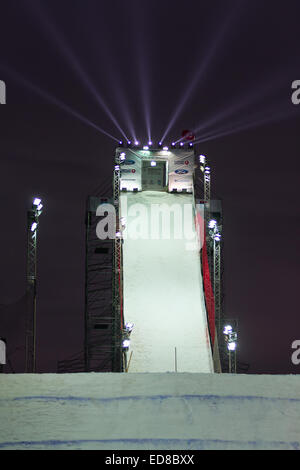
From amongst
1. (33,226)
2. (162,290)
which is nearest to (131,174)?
(162,290)

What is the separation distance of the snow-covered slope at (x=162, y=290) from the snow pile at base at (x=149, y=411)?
33.1ft

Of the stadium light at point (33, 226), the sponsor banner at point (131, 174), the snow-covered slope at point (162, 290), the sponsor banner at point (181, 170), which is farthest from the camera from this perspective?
the sponsor banner at point (181, 170)

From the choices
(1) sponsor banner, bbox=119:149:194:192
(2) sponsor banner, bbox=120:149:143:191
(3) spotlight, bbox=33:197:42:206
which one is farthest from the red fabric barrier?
(3) spotlight, bbox=33:197:42:206

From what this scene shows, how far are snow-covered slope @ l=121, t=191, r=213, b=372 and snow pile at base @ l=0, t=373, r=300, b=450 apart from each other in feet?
33.1

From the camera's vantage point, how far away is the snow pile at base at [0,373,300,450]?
1141 cm

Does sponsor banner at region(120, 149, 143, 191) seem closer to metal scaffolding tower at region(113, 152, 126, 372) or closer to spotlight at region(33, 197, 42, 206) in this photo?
metal scaffolding tower at region(113, 152, 126, 372)

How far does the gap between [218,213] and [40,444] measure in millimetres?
24091

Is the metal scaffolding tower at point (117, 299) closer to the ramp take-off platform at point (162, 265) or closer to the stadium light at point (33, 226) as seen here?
the ramp take-off platform at point (162, 265)

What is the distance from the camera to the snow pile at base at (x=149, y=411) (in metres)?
11.4

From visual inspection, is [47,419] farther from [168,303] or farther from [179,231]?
[179,231]

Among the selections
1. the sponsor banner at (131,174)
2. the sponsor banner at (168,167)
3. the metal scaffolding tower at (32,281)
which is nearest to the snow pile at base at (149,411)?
the metal scaffolding tower at (32,281)

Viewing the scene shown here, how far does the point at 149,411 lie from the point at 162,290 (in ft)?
53.0

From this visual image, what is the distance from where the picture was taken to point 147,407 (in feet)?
42.0
